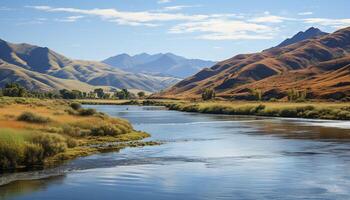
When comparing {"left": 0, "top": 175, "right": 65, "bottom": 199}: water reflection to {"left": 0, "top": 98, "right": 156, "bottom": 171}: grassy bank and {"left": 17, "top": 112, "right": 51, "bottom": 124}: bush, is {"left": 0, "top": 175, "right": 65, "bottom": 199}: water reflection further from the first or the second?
{"left": 17, "top": 112, "right": 51, "bottom": 124}: bush

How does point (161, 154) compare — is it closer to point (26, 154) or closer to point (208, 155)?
point (208, 155)

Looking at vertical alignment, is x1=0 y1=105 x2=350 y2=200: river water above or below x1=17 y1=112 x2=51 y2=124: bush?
below

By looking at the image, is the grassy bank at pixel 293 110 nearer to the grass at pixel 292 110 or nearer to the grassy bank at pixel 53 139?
the grass at pixel 292 110

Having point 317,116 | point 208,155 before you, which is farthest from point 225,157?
point 317,116

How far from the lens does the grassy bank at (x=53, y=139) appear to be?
42.9 m

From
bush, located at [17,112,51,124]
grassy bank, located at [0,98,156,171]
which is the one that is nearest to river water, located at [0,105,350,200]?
grassy bank, located at [0,98,156,171]

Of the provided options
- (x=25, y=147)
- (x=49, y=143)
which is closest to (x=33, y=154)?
(x=25, y=147)

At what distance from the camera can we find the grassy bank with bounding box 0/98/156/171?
4287cm

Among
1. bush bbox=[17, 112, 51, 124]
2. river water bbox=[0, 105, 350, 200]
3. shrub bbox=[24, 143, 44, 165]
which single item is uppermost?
bush bbox=[17, 112, 51, 124]

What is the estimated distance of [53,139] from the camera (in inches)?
1886

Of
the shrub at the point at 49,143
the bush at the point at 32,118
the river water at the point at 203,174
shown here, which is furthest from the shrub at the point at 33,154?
the bush at the point at 32,118

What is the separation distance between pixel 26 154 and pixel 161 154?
1566 cm

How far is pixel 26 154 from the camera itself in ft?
144

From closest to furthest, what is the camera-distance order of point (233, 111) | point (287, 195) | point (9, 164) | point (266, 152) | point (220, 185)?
point (287, 195), point (220, 185), point (9, 164), point (266, 152), point (233, 111)
